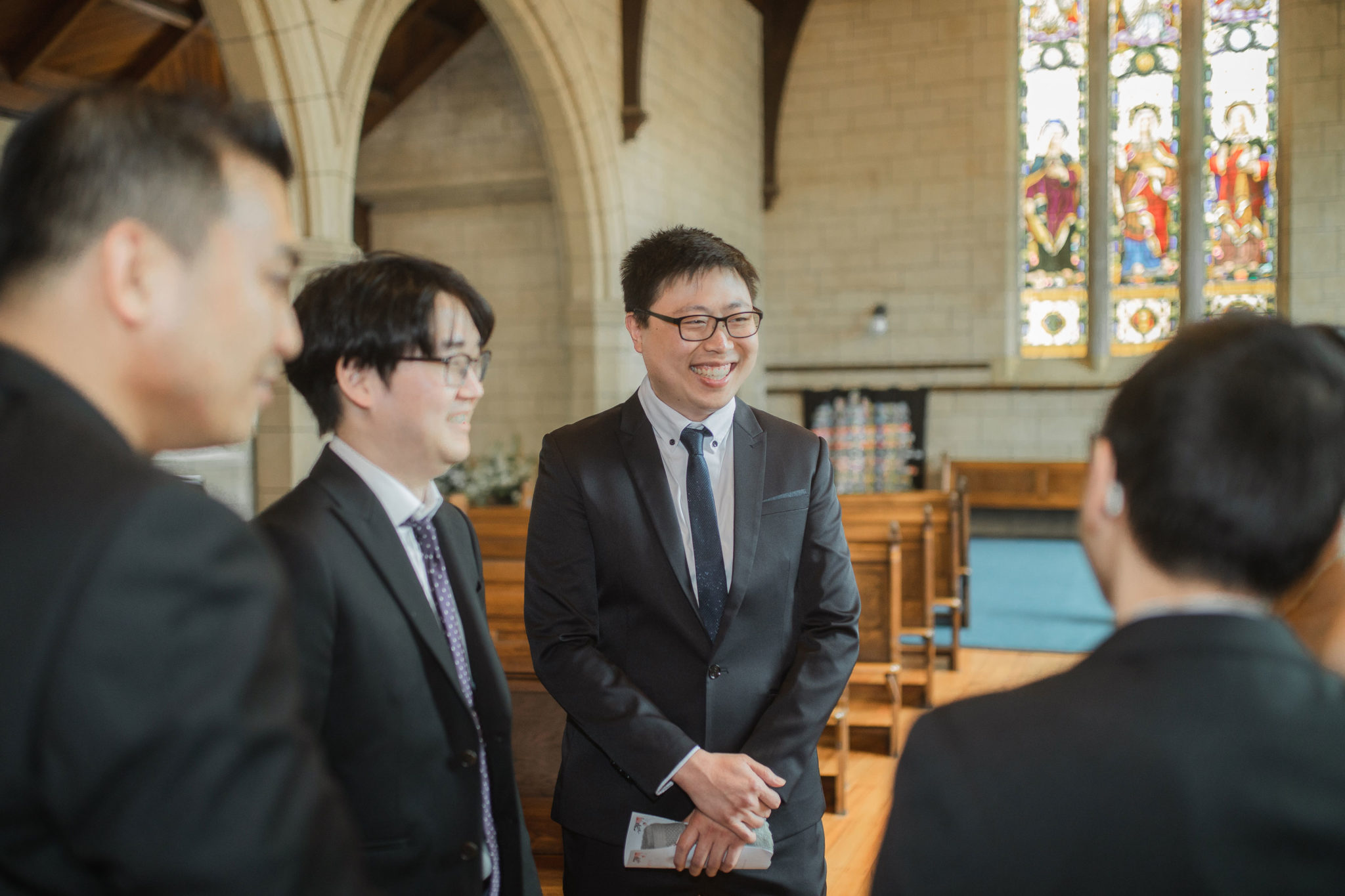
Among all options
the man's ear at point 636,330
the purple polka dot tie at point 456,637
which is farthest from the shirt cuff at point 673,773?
the man's ear at point 636,330

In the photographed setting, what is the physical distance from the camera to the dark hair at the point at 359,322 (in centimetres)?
107

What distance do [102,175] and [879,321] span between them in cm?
892

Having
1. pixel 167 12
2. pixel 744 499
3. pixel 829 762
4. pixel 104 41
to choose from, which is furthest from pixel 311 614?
pixel 104 41

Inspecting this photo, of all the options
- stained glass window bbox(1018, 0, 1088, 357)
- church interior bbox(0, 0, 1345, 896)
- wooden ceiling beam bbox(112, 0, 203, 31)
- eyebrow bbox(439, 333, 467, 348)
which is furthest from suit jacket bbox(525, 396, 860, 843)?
stained glass window bbox(1018, 0, 1088, 357)

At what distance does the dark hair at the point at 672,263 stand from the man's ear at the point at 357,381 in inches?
21.5

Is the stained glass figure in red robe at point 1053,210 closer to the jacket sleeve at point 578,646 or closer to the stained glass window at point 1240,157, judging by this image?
the stained glass window at point 1240,157

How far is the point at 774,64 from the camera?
370 inches

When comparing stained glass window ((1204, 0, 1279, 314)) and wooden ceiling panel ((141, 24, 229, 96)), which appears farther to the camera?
stained glass window ((1204, 0, 1279, 314))

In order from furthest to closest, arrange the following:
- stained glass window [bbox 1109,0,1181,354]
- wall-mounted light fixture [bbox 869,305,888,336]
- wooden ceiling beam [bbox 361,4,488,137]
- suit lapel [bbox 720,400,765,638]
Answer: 1. wall-mounted light fixture [bbox 869,305,888,336]
2. stained glass window [bbox 1109,0,1181,354]
3. wooden ceiling beam [bbox 361,4,488,137]
4. suit lapel [bbox 720,400,765,638]

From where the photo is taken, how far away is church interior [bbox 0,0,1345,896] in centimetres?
594

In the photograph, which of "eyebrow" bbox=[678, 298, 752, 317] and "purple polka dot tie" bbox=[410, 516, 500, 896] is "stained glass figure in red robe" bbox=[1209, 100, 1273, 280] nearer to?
"eyebrow" bbox=[678, 298, 752, 317]

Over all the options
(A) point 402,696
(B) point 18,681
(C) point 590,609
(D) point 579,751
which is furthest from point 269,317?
(D) point 579,751

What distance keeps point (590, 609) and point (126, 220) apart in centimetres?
95

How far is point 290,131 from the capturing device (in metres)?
4.05
